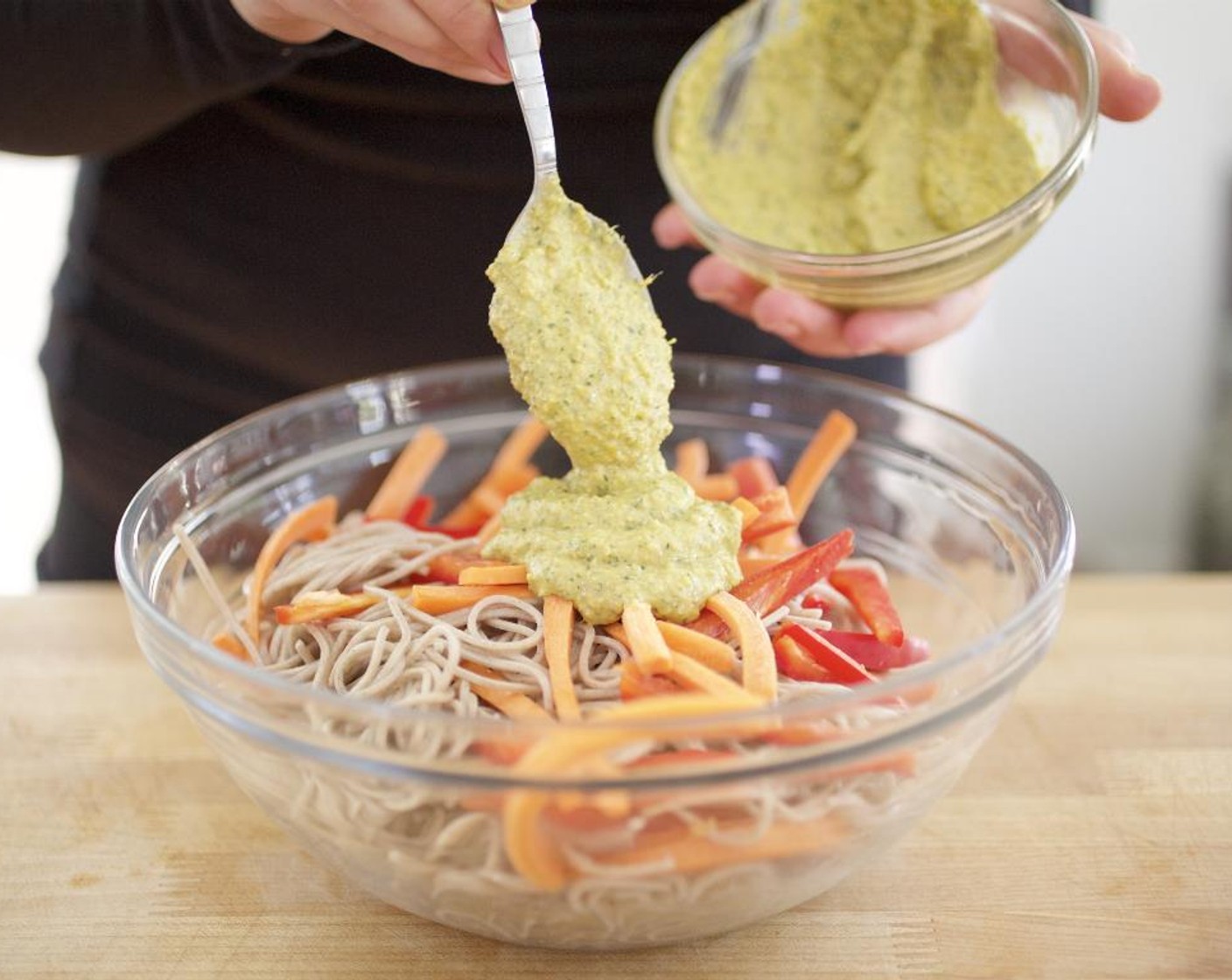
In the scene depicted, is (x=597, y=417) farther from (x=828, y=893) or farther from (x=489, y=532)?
(x=828, y=893)

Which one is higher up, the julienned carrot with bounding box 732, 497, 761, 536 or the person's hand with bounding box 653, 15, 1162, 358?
the person's hand with bounding box 653, 15, 1162, 358

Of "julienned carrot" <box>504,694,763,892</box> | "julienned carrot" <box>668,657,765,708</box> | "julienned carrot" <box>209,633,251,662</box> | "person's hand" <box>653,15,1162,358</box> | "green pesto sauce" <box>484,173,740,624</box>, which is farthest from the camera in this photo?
"person's hand" <box>653,15,1162,358</box>

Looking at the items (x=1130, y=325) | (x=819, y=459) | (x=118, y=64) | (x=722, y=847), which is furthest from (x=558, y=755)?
(x=1130, y=325)

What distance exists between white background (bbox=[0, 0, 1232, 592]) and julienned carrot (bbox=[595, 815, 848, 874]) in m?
2.80

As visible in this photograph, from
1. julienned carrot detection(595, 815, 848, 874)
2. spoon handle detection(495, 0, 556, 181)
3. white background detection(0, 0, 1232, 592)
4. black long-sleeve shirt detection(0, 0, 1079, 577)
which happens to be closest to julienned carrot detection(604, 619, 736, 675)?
julienned carrot detection(595, 815, 848, 874)

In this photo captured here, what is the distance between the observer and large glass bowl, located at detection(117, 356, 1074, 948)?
3.94ft

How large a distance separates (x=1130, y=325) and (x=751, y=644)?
121 inches

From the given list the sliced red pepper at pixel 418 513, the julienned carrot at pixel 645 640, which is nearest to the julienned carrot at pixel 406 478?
the sliced red pepper at pixel 418 513

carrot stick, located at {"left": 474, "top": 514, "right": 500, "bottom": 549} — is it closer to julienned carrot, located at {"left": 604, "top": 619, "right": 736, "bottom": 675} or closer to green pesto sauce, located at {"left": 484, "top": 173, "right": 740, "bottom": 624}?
green pesto sauce, located at {"left": 484, "top": 173, "right": 740, "bottom": 624}

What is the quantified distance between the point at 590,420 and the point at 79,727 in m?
0.87

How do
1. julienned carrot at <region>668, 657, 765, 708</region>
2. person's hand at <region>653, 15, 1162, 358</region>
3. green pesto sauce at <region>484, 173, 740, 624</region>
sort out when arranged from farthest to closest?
person's hand at <region>653, 15, 1162, 358</region>, green pesto sauce at <region>484, 173, 740, 624</region>, julienned carrot at <region>668, 657, 765, 708</region>

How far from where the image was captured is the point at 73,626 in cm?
213

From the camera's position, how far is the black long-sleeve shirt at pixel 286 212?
2152 millimetres

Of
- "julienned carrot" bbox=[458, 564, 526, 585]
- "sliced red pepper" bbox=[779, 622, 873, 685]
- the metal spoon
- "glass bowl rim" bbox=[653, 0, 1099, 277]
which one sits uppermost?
the metal spoon
